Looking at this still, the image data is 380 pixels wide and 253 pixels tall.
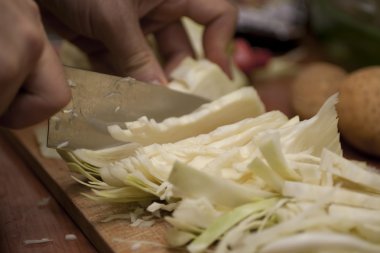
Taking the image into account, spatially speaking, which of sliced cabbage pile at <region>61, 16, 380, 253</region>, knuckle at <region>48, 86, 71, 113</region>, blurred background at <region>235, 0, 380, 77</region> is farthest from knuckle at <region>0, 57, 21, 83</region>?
blurred background at <region>235, 0, 380, 77</region>

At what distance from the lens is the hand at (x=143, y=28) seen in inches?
53.3

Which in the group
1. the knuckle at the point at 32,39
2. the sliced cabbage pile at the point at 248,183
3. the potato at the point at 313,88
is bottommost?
the potato at the point at 313,88

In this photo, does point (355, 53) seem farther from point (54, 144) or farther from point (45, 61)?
point (45, 61)

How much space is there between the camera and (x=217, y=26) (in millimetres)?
1674

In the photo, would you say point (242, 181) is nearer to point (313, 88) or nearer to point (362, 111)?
point (362, 111)

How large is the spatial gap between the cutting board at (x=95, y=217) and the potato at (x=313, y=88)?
2.40 feet

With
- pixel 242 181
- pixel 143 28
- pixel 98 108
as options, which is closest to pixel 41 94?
pixel 98 108

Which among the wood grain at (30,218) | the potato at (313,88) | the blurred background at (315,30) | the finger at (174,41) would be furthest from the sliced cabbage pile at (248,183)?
the blurred background at (315,30)

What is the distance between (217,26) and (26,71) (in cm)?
95

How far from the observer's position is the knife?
116 cm

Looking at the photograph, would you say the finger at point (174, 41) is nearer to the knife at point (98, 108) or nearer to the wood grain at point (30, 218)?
the knife at point (98, 108)

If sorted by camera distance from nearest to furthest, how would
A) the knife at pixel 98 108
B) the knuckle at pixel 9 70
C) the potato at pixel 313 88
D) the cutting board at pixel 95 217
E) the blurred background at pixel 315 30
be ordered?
the knuckle at pixel 9 70 → the cutting board at pixel 95 217 → the knife at pixel 98 108 → the potato at pixel 313 88 → the blurred background at pixel 315 30

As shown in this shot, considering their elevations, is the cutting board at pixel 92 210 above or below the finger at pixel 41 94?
below

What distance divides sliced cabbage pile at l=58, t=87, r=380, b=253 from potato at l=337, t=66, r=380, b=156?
309 mm
